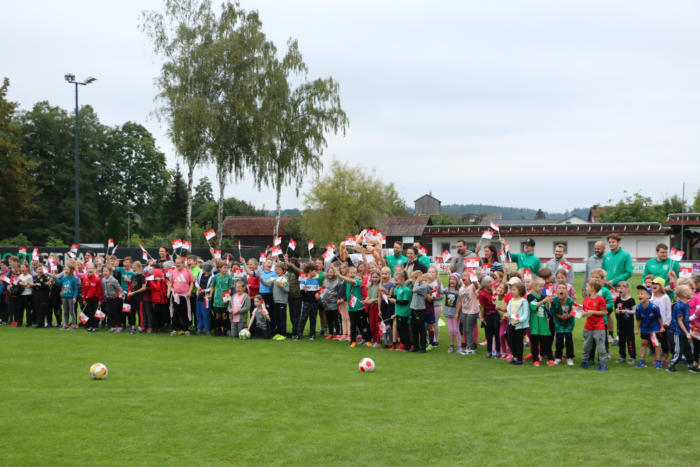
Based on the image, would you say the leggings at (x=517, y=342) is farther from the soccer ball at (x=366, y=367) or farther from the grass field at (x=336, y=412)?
the soccer ball at (x=366, y=367)

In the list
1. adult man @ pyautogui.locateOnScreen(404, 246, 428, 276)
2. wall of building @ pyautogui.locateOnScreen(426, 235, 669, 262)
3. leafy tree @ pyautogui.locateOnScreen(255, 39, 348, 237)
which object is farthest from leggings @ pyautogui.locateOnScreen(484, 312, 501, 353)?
Answer: wall of building @ pyautogui.locateOnScreen(426, 235, 669, 262)

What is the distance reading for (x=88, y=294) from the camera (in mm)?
15828

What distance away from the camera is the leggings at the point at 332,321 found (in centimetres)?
1430

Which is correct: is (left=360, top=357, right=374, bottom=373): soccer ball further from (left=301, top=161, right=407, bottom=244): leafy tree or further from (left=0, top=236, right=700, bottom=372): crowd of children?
(left=301, top=161, right=407, bottom=244): leafy tree

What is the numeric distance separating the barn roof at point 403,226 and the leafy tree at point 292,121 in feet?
82.1

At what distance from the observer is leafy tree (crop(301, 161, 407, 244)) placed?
5584 centimetres

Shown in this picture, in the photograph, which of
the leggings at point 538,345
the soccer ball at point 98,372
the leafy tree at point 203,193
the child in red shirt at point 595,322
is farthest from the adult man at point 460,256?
the leafy tree at point 203,193

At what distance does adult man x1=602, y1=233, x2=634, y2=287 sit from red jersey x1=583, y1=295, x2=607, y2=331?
3.99 feet

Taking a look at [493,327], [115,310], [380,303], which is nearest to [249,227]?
[115,310]

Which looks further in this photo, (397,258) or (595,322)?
(397,258)

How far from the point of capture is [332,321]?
14453 millimetres

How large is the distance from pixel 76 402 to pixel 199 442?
248 cm

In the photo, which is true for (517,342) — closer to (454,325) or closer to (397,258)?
(454,325)

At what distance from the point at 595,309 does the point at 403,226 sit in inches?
2220
